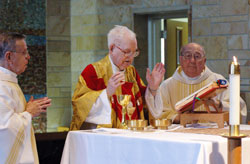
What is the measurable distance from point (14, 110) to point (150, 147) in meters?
1.09

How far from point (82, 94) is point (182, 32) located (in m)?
3.78

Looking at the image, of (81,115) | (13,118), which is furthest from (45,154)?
(13,118)

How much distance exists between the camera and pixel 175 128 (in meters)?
3.37

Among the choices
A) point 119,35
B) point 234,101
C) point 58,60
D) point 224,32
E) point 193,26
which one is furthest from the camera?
point 58,60

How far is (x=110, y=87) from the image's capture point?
371cm

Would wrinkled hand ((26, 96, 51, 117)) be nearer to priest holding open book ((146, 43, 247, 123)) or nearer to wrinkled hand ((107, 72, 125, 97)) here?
wrinkled hand ((107, 72, 125, 97))

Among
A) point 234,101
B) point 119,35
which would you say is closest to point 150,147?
point 234,101

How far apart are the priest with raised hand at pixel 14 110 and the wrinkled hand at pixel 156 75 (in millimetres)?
881

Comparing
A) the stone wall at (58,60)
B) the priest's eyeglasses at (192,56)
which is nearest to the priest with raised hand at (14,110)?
the priest's eyeglasses at (192,56)

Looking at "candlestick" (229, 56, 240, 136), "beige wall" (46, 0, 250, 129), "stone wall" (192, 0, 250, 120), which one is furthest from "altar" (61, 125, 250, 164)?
"beige wall" (46, 0, 250, 129)

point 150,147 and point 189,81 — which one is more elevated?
point 189,81

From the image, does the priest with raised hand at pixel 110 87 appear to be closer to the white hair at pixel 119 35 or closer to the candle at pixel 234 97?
the white hair at pixel 119 35

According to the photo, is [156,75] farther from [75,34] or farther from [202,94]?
[75,34]

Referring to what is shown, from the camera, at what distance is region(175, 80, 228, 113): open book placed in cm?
338
